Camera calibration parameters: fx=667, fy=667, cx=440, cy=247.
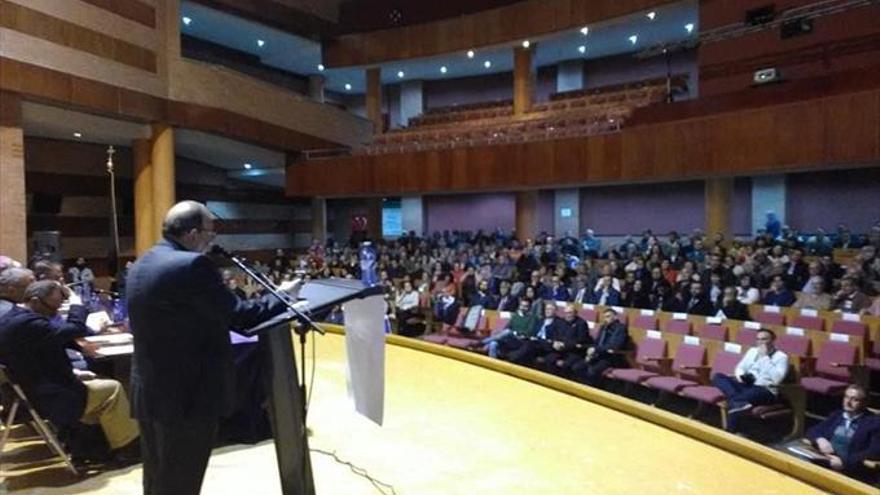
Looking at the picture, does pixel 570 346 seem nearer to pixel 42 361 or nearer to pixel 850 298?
pixel 850 298

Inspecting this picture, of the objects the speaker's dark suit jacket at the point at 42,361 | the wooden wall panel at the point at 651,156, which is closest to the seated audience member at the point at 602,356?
the speaker's dark suit jacket at the point at 42,361

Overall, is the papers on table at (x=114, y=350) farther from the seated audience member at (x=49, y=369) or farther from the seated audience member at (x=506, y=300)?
the seated audience member at (x=506, y=300)

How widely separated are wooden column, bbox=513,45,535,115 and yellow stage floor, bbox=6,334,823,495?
426 inches

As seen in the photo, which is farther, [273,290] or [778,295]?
[778,295]

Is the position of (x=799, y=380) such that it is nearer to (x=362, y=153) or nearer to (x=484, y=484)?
(x=484, y=484)

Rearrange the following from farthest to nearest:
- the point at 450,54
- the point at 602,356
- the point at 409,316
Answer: the point at 450,54 → the point at 409,316 → the point at 602,356

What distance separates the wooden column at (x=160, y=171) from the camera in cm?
1047

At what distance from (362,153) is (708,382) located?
32.1 feet

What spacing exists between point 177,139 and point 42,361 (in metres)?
10.2

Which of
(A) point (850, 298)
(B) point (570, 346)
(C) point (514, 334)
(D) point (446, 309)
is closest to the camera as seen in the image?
(B) point (570, 346)

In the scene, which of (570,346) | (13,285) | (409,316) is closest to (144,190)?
(409,316)

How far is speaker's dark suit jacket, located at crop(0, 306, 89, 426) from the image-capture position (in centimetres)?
243

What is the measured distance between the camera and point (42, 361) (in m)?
2.48

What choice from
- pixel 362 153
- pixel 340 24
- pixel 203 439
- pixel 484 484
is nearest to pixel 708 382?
pixel 484 484
